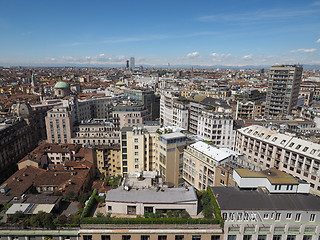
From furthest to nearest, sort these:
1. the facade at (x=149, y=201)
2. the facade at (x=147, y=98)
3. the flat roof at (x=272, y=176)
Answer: the facade at (x=147, y=98) < the flat roof at (x=272, y=176) < the facade at (x=149, y=201)

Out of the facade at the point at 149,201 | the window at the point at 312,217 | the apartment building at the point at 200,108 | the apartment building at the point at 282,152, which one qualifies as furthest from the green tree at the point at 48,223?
the apartment building at the point at 200,108

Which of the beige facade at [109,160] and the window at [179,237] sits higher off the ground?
the window at [179,237]

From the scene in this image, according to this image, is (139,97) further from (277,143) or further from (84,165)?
(277,143)

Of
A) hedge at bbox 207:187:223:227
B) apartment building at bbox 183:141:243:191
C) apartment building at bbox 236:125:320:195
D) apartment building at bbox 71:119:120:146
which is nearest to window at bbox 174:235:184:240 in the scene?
hedge at bbox 207:187:223:227

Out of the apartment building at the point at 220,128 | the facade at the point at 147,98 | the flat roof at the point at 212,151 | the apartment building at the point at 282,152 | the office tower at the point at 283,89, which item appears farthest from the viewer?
the facade at the point at 147,98

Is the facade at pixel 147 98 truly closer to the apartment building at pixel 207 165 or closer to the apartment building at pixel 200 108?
the apartment building at pixel 200 108

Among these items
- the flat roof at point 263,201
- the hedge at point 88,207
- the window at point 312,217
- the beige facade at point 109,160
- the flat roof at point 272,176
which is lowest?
the beige facade at point 109,160

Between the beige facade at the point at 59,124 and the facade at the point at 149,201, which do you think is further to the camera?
the beige facade at the point at 59,124
